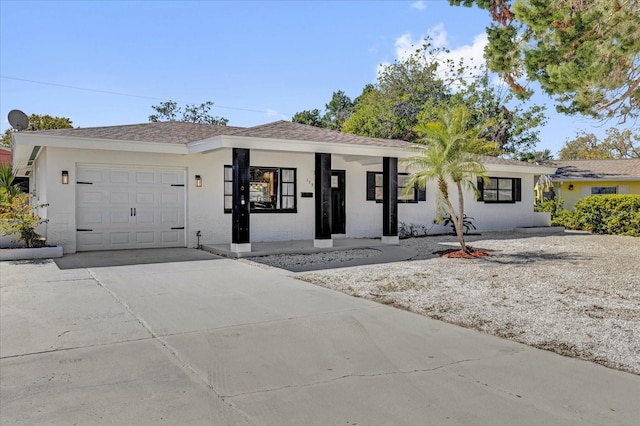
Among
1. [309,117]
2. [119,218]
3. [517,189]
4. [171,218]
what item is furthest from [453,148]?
[309,117]

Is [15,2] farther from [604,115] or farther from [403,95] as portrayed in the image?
[403,95]

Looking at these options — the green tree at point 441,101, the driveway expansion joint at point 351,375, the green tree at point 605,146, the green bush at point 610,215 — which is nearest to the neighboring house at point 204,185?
the driveway expansion joint at point 351,375

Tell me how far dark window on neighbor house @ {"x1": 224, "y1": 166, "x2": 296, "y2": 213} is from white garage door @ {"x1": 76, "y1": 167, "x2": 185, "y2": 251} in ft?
4.32

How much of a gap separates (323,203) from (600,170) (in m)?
22.2

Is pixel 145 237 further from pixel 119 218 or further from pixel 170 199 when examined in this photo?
pixel 170 199

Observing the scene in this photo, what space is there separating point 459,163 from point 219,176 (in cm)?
666

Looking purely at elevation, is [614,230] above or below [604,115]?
below

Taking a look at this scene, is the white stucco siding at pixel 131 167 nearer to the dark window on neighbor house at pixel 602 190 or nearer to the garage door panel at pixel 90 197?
the garage door panel at pixel 90 197

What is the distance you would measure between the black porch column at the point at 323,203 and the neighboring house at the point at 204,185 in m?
0.03

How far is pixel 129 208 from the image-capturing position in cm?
1253

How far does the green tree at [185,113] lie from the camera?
40562 millimetres

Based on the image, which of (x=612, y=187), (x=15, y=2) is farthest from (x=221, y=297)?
(x=612, y=187)

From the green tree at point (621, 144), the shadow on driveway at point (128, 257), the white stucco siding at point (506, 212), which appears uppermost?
the green tree at point (621, 144)

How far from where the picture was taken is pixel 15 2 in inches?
536
